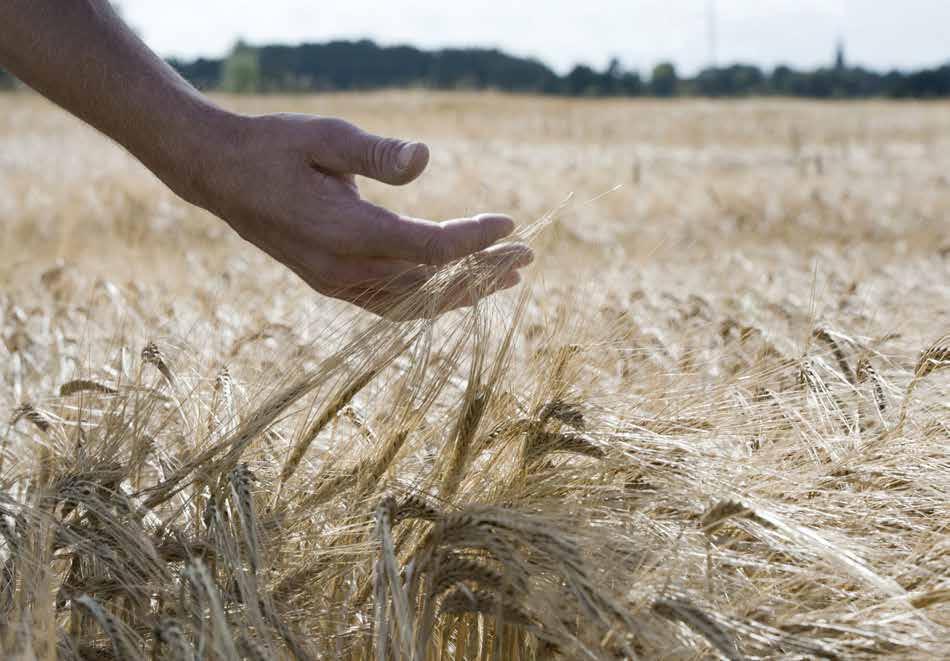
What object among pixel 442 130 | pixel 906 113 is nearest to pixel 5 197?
pixel 442 130

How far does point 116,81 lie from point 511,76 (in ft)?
170

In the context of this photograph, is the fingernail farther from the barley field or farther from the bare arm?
the barley field

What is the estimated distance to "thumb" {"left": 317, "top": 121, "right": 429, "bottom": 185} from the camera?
1.46 meters

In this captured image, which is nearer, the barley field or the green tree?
the barley field

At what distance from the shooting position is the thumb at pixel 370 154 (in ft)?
4.78

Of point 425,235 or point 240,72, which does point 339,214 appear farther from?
point 240,72

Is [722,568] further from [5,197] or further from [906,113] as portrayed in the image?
[906,113]

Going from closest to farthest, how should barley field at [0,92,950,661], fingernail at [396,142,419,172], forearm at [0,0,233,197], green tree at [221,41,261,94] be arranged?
barley field at [0,92,950,661]
fingernail at [396,142,419,172]
forearm at [0,0,233,197]
green tree at [221,41,261,94]

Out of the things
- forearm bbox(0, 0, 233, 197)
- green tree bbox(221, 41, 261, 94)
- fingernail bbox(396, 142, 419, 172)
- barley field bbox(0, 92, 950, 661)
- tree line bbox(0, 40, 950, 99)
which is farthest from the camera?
green tree bbox(221, 41, 261, 94)

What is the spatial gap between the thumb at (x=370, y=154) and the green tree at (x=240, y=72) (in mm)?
55509

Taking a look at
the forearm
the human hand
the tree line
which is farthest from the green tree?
the human hand

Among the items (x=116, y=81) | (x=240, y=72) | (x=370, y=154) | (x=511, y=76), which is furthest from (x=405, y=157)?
(x=240, y=72)

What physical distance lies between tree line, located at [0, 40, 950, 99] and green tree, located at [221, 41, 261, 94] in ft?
0.19

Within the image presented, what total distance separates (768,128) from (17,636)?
2078cm
